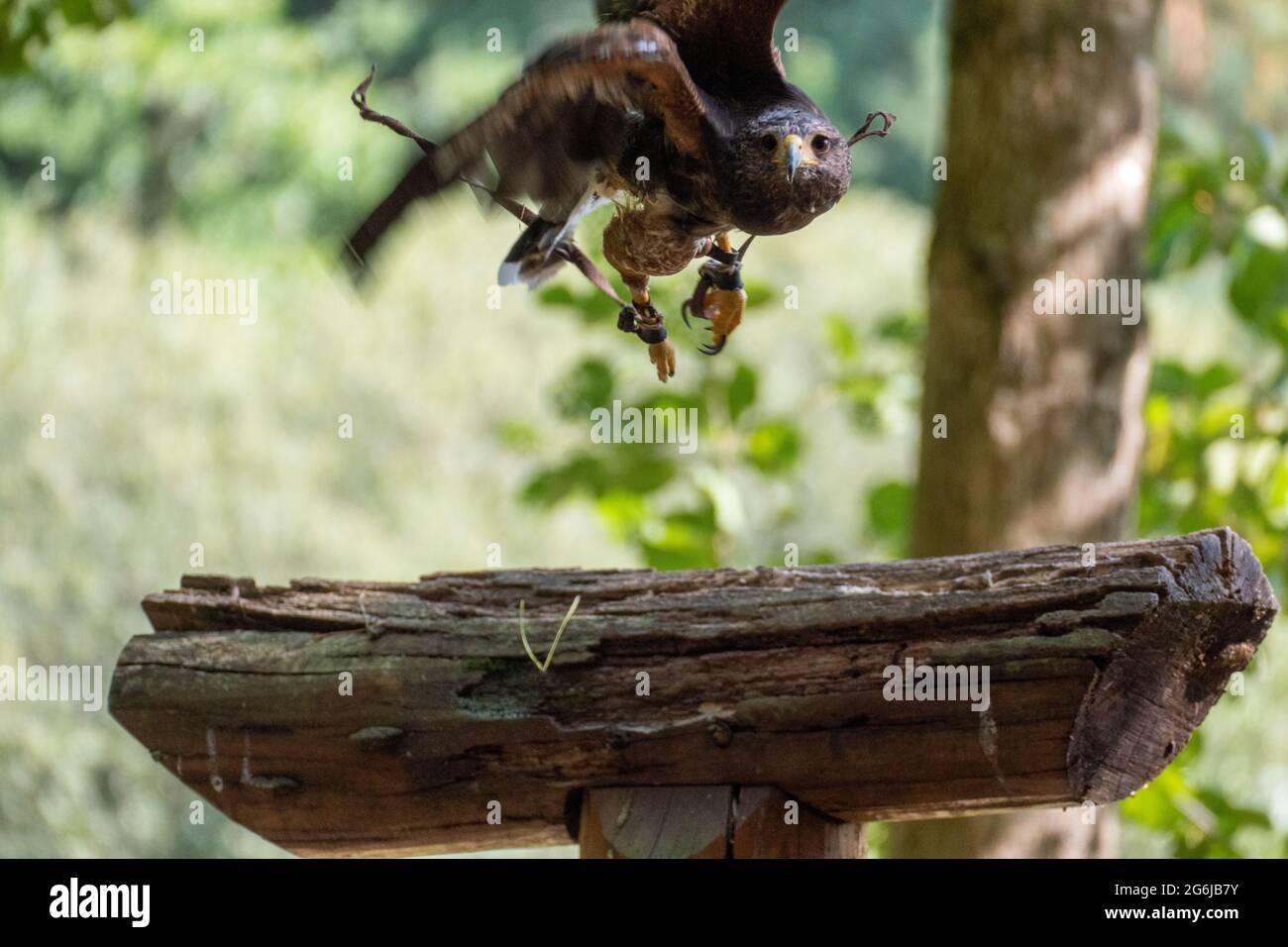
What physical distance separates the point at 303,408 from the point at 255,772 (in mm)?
6547

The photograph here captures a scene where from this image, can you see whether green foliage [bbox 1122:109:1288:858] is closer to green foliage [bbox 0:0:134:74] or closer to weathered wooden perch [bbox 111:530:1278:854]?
weathered wooden perch [bbox 111:530:1278:854]

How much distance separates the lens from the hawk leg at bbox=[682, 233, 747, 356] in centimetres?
171

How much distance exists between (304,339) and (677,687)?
7.24 m

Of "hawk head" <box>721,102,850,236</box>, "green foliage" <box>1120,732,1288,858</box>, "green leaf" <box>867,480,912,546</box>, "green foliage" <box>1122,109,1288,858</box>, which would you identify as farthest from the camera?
"green leaf" <box>867,480,912,546</box>

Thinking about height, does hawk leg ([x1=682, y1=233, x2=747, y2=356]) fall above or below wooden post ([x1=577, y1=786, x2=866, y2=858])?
above

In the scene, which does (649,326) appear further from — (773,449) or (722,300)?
(773,449)

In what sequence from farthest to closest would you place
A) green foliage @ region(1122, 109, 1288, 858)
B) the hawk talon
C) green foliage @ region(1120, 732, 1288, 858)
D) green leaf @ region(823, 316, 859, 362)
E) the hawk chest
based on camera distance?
green leaf @ region(823, 316, 859, 362) → green foliage @ region(1122, 109, 1288, 858) → green foliage @ region(1120, 732, 1288, 858) → the hawk talon → the hawk chest

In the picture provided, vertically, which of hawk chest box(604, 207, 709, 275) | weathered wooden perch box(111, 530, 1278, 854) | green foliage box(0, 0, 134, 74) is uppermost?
green foliage box(0, 0, 134, 74)

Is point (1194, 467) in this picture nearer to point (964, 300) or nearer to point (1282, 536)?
point (1282, 536)

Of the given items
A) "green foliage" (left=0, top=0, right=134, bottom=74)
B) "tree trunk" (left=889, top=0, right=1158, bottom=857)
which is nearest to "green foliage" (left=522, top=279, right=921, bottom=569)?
"tree trunk" (left=889, top=0, right=1158, bottom=857)

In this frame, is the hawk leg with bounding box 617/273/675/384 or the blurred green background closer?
the hawk leg with bounding box 617/273/675/384

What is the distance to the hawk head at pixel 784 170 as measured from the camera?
1433 millimetres

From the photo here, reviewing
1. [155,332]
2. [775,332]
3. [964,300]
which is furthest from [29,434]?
[964,300]

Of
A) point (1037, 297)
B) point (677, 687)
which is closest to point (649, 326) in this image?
point (677, 687)
